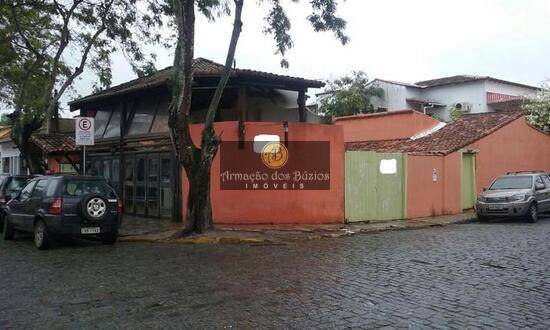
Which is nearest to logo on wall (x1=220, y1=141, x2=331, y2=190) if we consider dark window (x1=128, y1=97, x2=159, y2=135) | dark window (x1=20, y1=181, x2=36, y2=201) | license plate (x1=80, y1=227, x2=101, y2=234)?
dark window (x1=128, y1=97, x2=159, y2=135)

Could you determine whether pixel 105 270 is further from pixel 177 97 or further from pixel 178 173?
pixel 178 173

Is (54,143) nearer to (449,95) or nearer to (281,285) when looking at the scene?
(281,285)

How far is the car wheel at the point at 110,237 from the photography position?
497 inches

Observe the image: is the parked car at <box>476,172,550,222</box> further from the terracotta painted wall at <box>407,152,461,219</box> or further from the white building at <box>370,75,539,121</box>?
the white building at <box>370,75,539,121</box>

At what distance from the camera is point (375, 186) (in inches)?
674

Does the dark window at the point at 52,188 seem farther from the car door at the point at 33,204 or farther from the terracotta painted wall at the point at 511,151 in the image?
the terracotta painted wall at the point at 511,151

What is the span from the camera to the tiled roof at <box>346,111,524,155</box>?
21164 millimetres

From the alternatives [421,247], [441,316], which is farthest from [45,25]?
[441,316]

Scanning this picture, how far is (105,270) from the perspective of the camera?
30.5 feet

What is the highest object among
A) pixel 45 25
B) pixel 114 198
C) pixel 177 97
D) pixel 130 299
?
pixel 45 25

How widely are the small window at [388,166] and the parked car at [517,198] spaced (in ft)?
10.4

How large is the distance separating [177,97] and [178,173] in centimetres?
395

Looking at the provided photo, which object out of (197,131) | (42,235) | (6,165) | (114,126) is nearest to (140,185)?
(114,126)

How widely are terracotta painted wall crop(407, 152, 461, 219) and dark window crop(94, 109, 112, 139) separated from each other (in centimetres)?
1163
